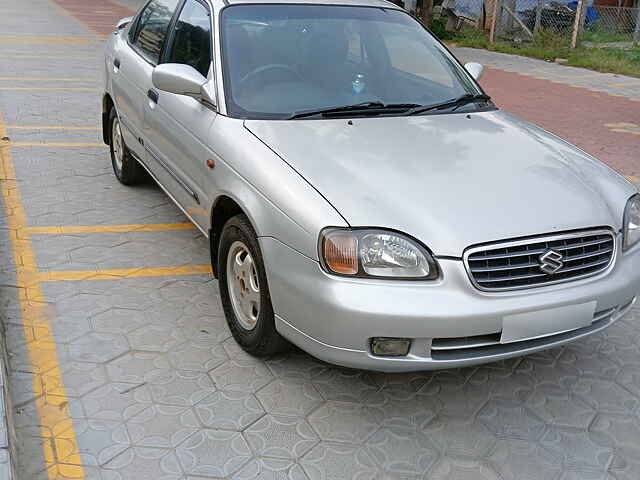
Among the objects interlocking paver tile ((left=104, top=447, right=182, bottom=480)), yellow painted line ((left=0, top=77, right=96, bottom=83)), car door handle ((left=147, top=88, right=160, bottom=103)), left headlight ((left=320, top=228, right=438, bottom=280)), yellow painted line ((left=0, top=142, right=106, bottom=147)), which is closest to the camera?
interlocking paver tile ((left=104, top=447, right=182, bottom=480))

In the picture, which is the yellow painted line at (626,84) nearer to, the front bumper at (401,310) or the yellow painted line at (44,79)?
the yellow painted line at (44,79)

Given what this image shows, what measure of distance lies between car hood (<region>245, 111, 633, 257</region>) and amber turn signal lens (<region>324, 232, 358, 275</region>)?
9cm

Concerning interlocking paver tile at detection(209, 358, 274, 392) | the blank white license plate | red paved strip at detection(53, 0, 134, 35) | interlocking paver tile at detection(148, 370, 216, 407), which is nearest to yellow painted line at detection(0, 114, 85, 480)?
interlocking paver tile at detection(148, 370, 216, 407)

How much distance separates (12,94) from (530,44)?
41.4ft

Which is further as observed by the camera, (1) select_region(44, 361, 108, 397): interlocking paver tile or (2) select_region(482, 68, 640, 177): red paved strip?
(2) select_region(482, 68, 640, 177): red paved strip

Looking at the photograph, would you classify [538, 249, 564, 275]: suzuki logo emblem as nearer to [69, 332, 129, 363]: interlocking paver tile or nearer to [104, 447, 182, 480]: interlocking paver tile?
[104, 447, 182, 480]: interlocking paver tile

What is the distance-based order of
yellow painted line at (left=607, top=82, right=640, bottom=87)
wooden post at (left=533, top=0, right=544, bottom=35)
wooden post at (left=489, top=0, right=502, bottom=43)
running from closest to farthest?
1. yellow painted line at (left=607, top=82, right=640, bottom=87)
2. wooden post at (left=533, top=0, right=544, bottom=35)
3. wooden post at (left=489, top=0, right=502, bottom=43)

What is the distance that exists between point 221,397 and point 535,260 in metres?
1.50

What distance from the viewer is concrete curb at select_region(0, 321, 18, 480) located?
2.53 m

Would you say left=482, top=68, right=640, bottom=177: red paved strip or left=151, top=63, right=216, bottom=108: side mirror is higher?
left=151, top=63, right=216, bottom=108: side mirror

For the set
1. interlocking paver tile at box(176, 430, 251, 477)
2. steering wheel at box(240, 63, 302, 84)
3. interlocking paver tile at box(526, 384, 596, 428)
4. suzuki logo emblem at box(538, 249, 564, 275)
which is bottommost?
interlocking paver tile at box(526, 384, 596, 428)

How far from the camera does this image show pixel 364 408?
3.34 metres

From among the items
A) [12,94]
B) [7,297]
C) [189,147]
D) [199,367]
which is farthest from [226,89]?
[12,94]

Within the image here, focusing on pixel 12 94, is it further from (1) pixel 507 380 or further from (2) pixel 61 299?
(1) pixel 507 380
